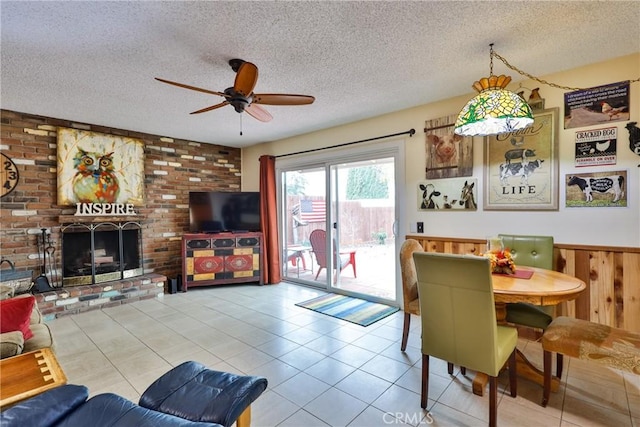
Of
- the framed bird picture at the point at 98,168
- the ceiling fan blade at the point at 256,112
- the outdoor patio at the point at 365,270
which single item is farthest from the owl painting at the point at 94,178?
the outdoor patio at the point at 365,270

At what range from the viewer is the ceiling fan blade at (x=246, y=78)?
6.98ft

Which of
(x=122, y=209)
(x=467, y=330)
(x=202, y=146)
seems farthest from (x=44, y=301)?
(x=467, y=330)

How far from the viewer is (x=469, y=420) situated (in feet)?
5.99

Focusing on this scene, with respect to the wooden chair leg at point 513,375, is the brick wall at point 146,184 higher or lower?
higher

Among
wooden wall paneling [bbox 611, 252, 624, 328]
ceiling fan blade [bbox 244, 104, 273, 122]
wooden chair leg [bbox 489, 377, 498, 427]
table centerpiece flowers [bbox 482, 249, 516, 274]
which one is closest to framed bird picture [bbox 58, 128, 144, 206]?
ceiling fan blade [bbox 244, 104, 273, 122]

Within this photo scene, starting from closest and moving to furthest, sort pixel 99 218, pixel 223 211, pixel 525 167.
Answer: pixel 525 167
pixel 99 218
pixel 223 211

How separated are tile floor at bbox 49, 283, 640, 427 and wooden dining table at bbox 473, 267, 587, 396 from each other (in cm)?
9

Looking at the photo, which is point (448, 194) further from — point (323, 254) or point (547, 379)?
point (323, 254)

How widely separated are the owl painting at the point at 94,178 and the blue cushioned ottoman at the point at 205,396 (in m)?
3.66

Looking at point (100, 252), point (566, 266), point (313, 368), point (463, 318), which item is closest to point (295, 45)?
point (463, 318)

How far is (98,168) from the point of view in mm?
4238

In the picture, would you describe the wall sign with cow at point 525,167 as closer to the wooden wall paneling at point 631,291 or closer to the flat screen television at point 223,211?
the wooden wall paneling at point 631,291

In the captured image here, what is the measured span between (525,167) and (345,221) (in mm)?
2335

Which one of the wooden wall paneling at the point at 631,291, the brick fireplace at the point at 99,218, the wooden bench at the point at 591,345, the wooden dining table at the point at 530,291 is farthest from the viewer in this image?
the brick fireplace at the point at 99,218
